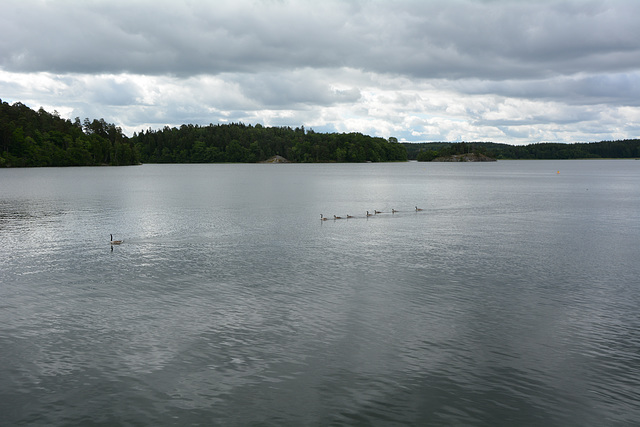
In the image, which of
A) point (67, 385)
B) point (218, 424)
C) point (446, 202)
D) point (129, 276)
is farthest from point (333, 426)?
point (446, 202)

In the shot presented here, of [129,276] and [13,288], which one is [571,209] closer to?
[129,276]

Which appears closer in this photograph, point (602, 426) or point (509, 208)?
point (602, 426)

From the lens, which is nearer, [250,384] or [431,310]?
[250,384]

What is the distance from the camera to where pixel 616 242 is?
55062 millimetres

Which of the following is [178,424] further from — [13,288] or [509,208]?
[509,208]

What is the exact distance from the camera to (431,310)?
102ft

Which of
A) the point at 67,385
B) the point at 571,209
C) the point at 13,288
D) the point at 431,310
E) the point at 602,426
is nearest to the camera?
the point at 602,426

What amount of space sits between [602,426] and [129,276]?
33.2m

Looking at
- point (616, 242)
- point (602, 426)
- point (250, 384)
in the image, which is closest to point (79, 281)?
point (250, 384)

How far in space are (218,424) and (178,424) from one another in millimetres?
1463

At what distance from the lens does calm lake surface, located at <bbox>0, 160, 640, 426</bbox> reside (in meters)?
20.1

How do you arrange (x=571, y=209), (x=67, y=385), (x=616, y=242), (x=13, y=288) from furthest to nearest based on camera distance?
(x=571, y=209)
(x=616, y=242)
(x=13, y=288)
(x=67, y=385)

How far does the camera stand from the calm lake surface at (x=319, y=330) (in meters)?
20.1

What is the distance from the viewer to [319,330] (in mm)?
27859
